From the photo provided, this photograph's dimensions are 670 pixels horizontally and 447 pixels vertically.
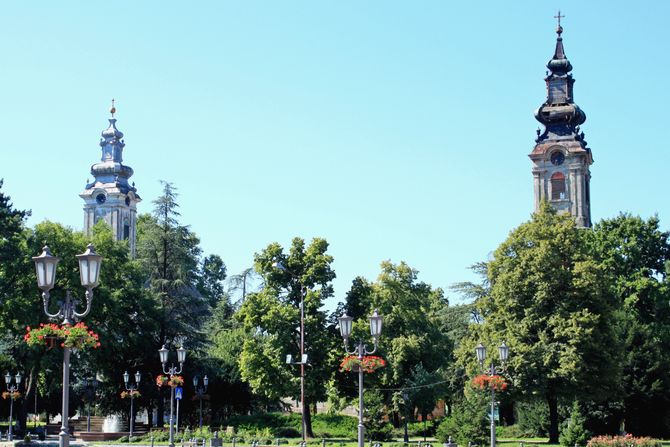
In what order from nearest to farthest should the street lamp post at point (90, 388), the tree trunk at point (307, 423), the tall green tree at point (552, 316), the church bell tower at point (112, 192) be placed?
the tall green tree at point (552, 316) < the tree trunk at point (307, 423) < the street lamp post at point (90, 388) < the church bell tower at point (112, 192)

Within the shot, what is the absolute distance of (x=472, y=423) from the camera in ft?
140

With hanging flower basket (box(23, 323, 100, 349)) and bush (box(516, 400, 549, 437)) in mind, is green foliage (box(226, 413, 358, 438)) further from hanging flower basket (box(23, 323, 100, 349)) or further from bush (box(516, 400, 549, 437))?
hanging flower basket (box(23, 323, 100, 349))

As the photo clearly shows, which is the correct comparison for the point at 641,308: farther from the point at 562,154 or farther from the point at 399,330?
the point at 562,154

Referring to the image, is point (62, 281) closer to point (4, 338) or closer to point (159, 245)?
point (4, 338)

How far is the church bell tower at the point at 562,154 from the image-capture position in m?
88.1

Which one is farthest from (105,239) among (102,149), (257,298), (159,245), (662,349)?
(102,149)

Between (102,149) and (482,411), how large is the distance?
75.5 meters

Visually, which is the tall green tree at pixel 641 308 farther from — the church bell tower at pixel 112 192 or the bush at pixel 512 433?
the church bell tower at pixel 112 192

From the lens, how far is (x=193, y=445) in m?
47.9

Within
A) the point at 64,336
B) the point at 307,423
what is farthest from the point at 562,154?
the point at 64,336

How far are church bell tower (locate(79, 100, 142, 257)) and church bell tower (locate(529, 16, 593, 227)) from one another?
146ft

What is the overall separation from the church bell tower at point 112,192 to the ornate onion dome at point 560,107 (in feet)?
148

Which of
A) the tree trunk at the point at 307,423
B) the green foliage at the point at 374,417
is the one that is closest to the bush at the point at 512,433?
the green foliage at the point at 374,417

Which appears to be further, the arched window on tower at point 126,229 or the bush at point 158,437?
the arched window on tower at point 126,229
